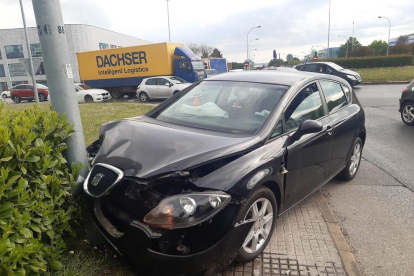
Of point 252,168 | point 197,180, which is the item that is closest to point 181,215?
point 197,180

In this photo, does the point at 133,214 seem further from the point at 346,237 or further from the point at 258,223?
the point at 346,237

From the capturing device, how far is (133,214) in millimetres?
2465

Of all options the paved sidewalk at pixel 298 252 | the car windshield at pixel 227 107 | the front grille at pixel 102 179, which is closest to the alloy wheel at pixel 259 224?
the paved sidewalk at pixel 298 252

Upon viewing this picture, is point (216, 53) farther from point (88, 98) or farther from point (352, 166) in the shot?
point (352, 166)

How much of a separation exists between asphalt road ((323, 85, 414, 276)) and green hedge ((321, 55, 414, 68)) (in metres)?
29.9

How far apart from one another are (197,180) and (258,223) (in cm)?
84

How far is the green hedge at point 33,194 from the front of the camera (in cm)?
201

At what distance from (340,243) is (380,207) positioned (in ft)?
4.22

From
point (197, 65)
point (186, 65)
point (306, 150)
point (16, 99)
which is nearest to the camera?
point (306, 150)

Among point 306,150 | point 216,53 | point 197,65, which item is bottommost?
point 306,150

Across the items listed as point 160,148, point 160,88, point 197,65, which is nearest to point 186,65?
point 197,65

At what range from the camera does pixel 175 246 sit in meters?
2.32

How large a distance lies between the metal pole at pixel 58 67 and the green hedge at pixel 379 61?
118ft

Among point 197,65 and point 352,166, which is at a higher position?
point 197,65
